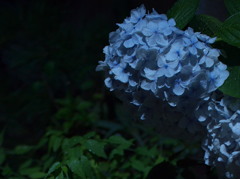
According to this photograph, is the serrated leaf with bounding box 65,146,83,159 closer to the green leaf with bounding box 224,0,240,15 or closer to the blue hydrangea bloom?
the blue hydrangea bloom

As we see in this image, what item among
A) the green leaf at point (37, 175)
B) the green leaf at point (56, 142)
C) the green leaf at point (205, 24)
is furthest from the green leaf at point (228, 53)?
the green leaf at point (37, 175)

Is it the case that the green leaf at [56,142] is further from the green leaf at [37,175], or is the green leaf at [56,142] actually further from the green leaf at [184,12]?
the green leaf at [184,12]

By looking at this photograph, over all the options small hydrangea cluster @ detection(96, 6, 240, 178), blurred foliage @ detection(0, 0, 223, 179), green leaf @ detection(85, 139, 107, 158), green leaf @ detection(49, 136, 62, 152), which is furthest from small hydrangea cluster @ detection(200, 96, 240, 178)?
blurred foliage @ detection(0, 0, 223, 179)

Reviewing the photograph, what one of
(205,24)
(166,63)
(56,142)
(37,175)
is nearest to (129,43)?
(166,63)

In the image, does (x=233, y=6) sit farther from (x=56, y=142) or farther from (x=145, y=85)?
(x=56, y=142)

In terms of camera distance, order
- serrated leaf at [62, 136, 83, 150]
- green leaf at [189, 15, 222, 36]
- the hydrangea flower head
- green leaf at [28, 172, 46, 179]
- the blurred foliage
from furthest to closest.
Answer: the blurred foliage → green leaf at [28, 172, 46, 179] → serrated leaf at [62, 136, 83, 150] → green leaf at [189, 15, 222, 36] → the hydrangea flower head

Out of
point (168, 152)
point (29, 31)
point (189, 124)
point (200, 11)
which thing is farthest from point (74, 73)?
point (189, 124)
